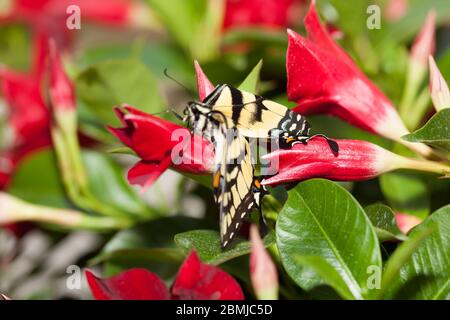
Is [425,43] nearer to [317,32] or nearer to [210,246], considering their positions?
[317,32]

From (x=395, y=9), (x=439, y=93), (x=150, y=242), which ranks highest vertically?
(x=395, y=9)

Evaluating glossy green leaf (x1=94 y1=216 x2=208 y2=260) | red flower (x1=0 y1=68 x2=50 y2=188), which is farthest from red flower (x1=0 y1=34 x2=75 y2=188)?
glossy green leaf (x1=94 y1=216 x2=208 y2=260)

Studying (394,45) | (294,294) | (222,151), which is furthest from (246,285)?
(394,45)

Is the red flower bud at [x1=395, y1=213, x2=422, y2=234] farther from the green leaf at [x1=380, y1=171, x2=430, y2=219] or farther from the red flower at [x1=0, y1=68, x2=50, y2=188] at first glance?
the red flower at [x1=0, y1=68, x2=50, y2=188]

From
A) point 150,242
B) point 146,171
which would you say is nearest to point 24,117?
point 150,242

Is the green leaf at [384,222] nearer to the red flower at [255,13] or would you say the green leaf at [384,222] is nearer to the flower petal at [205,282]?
the flower petal at [205,282]
